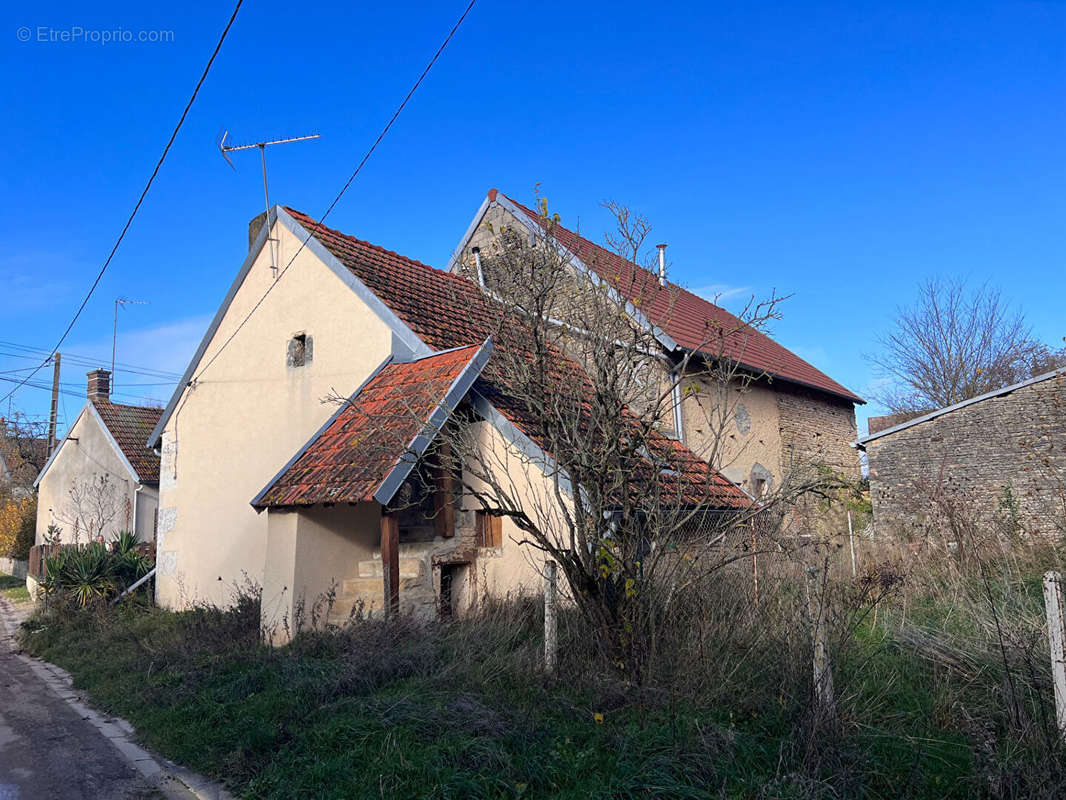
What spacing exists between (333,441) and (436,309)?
3.44 m

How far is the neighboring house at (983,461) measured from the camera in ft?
48.5

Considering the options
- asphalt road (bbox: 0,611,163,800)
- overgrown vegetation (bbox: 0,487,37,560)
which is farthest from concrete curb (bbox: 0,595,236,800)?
overgrown vegetation (bbox: 0,487,37,560)

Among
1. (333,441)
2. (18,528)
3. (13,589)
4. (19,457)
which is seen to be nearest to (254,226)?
(333,441)

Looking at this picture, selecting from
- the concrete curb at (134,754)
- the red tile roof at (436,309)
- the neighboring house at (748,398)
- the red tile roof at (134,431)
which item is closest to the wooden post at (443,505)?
the red tile roof at (436,309)

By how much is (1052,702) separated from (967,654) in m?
0.93

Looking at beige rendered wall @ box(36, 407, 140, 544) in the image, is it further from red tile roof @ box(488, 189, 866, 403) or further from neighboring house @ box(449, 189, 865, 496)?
red tile roof @ box(488, 189, 866, 403)

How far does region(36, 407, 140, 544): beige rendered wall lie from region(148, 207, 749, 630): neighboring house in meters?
6.81

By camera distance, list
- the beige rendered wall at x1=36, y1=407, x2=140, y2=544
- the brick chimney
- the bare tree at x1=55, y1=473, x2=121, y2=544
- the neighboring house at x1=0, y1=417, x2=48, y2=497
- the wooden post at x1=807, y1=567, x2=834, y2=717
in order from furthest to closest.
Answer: the neighboring house at x1=0, y1=417, x2=48, y2=497 < the brick chimney < the bare tree at x1=55, y1=473, x2=121, y2=544 < the beige rendered wall at x1=36, y1=407, x2=140, y2=544 < the wooden post at x1=807, y1=567, x2=834, y2=717

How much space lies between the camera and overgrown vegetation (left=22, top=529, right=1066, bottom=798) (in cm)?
447

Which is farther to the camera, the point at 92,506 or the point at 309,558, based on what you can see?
the point at 92,506

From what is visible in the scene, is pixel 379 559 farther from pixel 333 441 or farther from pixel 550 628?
pixel 550 628

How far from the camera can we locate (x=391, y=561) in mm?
8445

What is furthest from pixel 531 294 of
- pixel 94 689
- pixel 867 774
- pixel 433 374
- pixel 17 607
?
pixel 17 607

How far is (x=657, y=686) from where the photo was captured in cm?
579
